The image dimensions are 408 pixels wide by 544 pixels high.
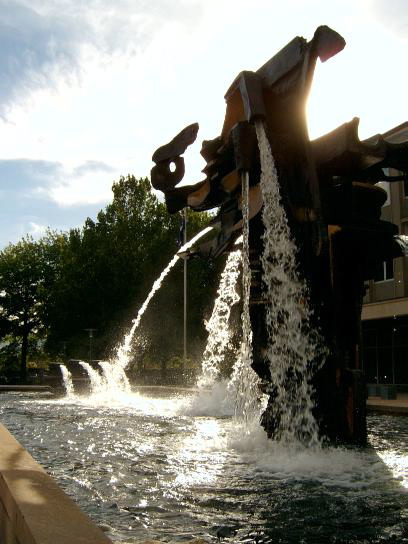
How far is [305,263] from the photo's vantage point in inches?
319

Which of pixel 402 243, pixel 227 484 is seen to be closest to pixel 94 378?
pixel 402 243

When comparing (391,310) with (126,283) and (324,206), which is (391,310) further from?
(324,206)

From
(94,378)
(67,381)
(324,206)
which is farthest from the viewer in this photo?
(67,381)

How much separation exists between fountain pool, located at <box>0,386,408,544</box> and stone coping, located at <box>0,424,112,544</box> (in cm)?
56

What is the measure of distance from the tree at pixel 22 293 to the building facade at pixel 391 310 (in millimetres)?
31004

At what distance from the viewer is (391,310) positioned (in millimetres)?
27953

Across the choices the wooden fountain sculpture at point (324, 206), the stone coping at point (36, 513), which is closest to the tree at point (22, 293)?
the wooden fountain sculpture at point (324, 206)

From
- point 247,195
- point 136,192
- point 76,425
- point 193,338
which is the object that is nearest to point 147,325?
point 193,338

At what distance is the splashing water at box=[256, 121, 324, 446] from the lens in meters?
7.94

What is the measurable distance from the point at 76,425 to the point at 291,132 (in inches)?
250

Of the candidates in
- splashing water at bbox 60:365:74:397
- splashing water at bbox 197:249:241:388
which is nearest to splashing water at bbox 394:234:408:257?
splashing water at bbox 197:249:241:388

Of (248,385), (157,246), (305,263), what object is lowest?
(248,385)

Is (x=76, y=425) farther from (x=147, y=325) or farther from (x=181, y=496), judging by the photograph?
(x=147, y=325)

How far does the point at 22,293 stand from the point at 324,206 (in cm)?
4889
